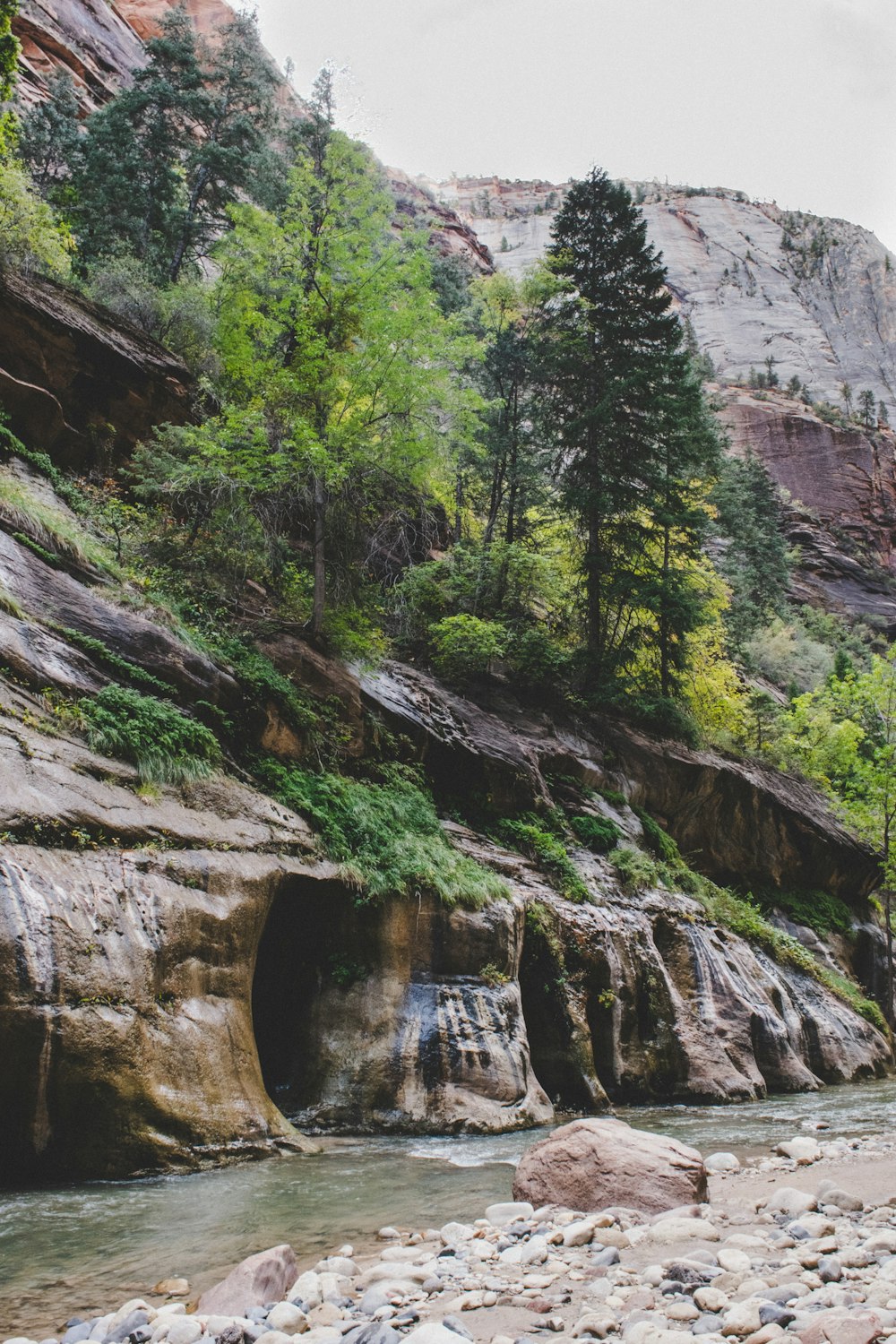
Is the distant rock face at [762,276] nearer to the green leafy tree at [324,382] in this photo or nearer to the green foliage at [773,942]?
the green foliage at [773,942]

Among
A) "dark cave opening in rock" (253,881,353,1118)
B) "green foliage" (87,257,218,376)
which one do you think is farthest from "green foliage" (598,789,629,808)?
"green foliage" (87,257,218,376)

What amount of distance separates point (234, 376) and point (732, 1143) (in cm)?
1645

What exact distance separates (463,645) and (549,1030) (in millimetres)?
9324

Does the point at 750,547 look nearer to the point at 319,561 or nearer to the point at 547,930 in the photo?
the point at 319,561

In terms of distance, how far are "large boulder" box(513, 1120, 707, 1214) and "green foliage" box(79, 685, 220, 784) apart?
5655mm

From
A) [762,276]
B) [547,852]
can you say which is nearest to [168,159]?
[547,852]

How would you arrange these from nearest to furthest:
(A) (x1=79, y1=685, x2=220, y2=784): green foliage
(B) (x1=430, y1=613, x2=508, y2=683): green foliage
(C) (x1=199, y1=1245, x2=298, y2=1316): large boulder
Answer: (C) (x1=199, y1=1245, x2=298, y2=1316): large boulder
(A) (x1=79, y1=685, x2=220, y2=784): green foliage
(B) (x1=430, y1=613, x2=508, y2=683): green foliage

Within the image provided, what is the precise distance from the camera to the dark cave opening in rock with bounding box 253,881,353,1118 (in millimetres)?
10641

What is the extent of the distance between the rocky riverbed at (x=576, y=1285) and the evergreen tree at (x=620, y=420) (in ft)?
63.0

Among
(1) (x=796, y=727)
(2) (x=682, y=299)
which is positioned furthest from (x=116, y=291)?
(2) (x=682, y=299)

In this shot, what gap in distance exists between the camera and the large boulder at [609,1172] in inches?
228

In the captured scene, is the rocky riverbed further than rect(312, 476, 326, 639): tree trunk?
No

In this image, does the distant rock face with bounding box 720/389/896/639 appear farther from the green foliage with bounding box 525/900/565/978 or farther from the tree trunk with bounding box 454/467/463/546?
the green foliage with bounding box 525/900/565/978

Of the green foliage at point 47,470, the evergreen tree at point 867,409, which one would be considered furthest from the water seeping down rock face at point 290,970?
the evergreen tree at point 867,409
